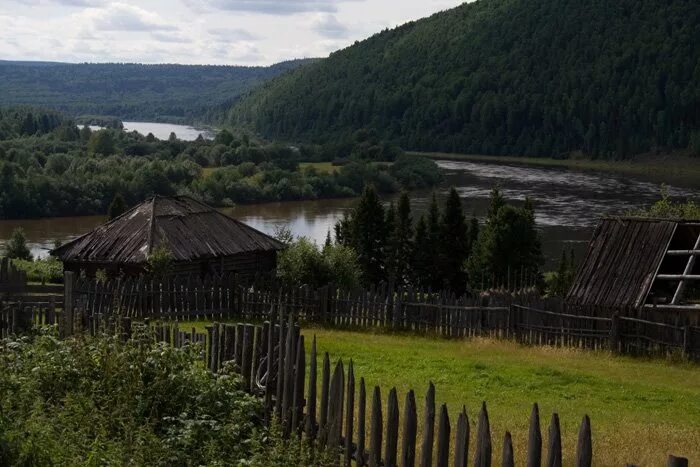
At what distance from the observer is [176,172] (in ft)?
386

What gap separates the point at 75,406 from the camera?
902 centimetres

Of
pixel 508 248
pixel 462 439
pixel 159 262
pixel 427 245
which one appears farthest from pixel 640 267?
pixel 427 245

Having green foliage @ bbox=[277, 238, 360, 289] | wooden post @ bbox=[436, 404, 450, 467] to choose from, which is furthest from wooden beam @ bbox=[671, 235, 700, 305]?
wooden post @ bbox=[436, 404, 450, 467]

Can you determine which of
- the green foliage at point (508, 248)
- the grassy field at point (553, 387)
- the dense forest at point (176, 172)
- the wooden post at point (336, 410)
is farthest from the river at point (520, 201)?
the wooden post at point (336, 410)

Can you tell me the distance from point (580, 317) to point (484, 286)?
26.9 metres

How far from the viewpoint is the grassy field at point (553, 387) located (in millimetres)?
10805

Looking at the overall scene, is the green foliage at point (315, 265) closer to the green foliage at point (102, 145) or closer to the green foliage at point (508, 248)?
the green foliage at point (508, 248)

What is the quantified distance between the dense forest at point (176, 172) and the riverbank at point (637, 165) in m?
21.1

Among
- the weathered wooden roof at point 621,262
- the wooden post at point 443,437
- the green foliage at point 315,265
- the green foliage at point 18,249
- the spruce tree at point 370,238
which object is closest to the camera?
the wooden post at point 443,437

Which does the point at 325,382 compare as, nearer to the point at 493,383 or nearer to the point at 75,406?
the point at 75,406

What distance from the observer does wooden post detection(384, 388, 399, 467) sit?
25.3ft

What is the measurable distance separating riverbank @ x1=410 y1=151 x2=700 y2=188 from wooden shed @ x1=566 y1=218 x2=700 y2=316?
101 meters

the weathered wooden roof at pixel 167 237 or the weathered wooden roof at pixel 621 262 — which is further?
the weathered wooden roof at pixel 167 237

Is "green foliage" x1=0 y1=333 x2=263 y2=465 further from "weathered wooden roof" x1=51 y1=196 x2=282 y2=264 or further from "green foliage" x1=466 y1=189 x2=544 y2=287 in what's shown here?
"green foliage" x1=466 y1=189 x2=544 y2=287
